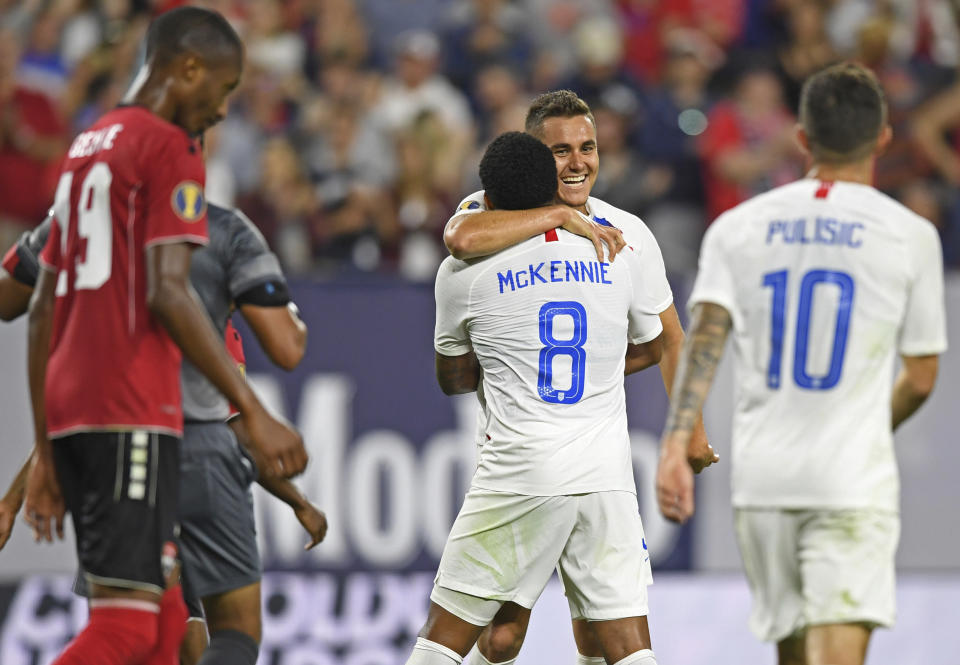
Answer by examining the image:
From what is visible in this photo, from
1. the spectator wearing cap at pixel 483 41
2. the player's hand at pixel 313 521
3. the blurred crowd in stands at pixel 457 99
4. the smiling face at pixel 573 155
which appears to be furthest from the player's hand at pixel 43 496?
the spectator wearing cap at pixel 483 41

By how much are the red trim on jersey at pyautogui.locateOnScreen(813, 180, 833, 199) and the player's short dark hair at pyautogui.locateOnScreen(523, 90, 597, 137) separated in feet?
4.38

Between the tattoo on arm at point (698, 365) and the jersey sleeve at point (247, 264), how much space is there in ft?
4.42

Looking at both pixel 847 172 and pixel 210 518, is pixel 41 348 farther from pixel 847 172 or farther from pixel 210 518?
pixel 847 172

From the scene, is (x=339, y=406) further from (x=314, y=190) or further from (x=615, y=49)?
(x=615, y=49)

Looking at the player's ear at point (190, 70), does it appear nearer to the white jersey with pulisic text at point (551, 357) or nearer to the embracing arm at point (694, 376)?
the white jersey with pulisic text at point (551, 357)

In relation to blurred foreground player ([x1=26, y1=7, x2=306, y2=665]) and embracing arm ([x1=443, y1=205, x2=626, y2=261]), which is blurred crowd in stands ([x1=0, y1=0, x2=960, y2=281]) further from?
blurred foreground player ([x1=26, y1=7, x2=306, y2=665])

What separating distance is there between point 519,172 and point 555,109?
0.60 metres

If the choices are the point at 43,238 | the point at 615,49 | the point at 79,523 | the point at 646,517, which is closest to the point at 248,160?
the point at 615,49

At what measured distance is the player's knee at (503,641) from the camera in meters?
5.25

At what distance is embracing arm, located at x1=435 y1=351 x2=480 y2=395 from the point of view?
5281 millimetres

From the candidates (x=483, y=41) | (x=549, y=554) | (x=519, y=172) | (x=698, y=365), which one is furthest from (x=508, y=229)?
(x=483, y=41)

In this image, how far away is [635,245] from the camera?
17.2 feet

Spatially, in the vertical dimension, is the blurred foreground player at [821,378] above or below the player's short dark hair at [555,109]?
below

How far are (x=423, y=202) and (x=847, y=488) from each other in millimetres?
6133
